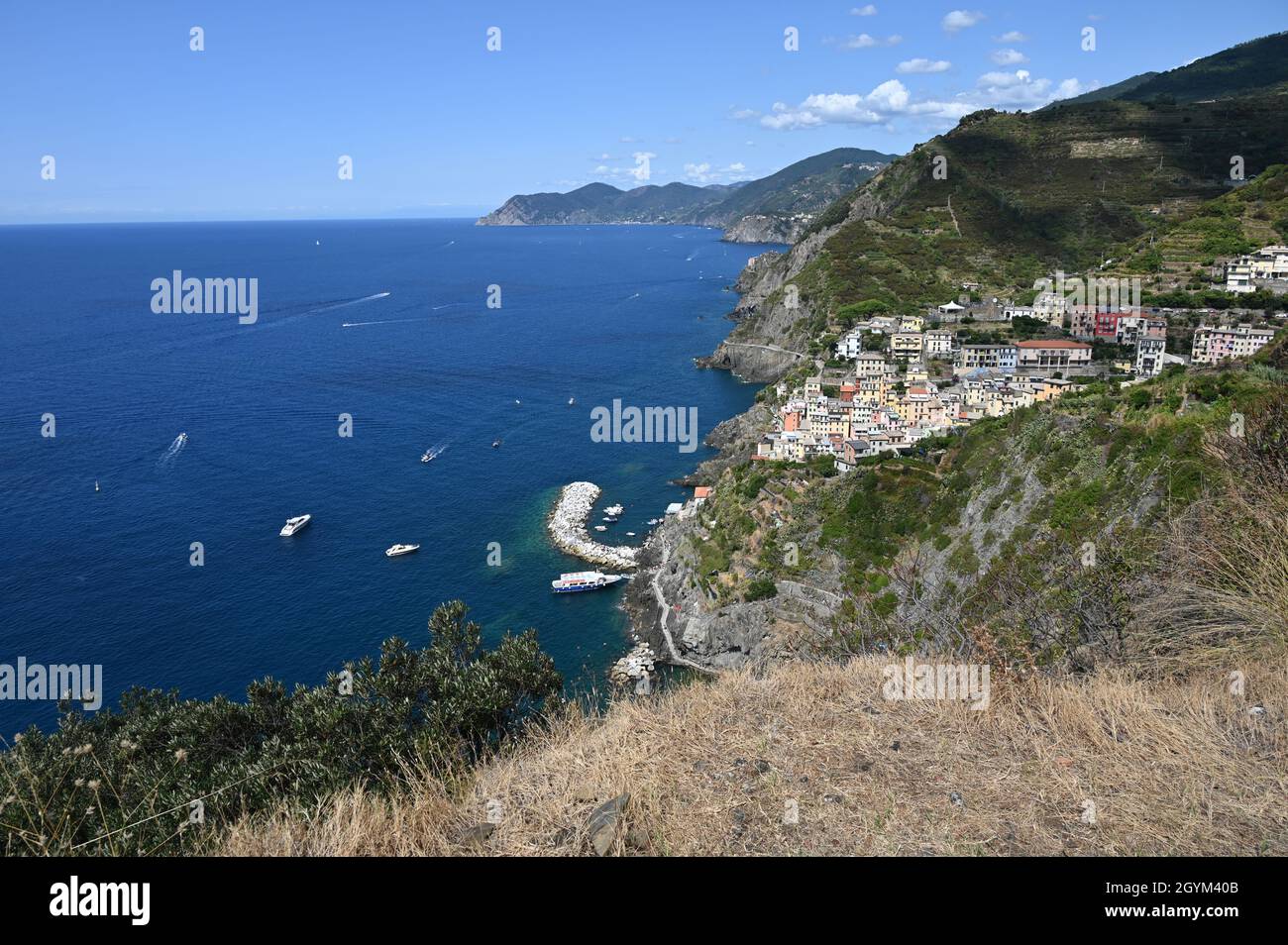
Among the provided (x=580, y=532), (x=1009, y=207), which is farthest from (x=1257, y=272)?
(x=580, y=532)

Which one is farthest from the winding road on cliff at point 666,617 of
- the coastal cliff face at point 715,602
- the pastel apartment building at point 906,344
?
the pastel apartment building at point 906,344

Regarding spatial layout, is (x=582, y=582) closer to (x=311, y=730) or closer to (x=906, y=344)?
(x=311, y=730)

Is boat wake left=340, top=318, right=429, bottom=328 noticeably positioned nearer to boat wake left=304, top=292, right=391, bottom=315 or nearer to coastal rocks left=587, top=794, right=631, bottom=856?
boat wake left=304, top=292, right=391, bottom=315

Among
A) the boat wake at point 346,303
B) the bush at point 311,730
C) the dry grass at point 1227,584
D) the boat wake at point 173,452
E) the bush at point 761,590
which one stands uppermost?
the boat wake at point 346,303
